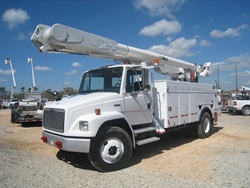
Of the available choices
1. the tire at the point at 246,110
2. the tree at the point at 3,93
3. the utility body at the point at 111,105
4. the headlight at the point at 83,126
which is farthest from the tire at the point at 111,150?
the tree at the point at 3,93

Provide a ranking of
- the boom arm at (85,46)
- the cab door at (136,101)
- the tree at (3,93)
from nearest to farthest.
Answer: the boom arm at (85,46)
the cab door at (136,101)
the tree at (3,93)

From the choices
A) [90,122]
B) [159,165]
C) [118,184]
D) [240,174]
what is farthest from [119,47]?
[240,174]

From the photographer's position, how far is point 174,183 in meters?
4.77

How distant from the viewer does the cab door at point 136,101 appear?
20.7 ft

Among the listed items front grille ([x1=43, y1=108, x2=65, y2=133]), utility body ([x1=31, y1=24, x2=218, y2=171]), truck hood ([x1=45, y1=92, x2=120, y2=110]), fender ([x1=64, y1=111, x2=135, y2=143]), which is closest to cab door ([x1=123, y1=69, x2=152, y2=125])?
utility body ([x1=31, y1=24, x2=218, y2=171])

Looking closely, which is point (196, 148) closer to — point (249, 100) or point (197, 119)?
point (197, 119)

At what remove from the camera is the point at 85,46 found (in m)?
6.34

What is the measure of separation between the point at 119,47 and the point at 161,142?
395 cm

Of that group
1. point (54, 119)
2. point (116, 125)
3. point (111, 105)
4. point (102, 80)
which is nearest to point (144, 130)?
point (116, 125)

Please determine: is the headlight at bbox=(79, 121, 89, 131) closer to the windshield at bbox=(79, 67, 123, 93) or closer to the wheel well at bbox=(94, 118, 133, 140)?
the wheel well at bbox=(94, 118, 133, 140)

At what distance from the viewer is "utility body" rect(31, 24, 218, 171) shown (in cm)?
541

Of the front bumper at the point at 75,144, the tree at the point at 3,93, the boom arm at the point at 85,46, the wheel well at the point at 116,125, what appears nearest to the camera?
the front bumper at the point at 75,144

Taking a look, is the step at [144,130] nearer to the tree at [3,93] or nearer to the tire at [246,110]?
the tire at [246,110]

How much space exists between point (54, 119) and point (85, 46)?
2.08 m
